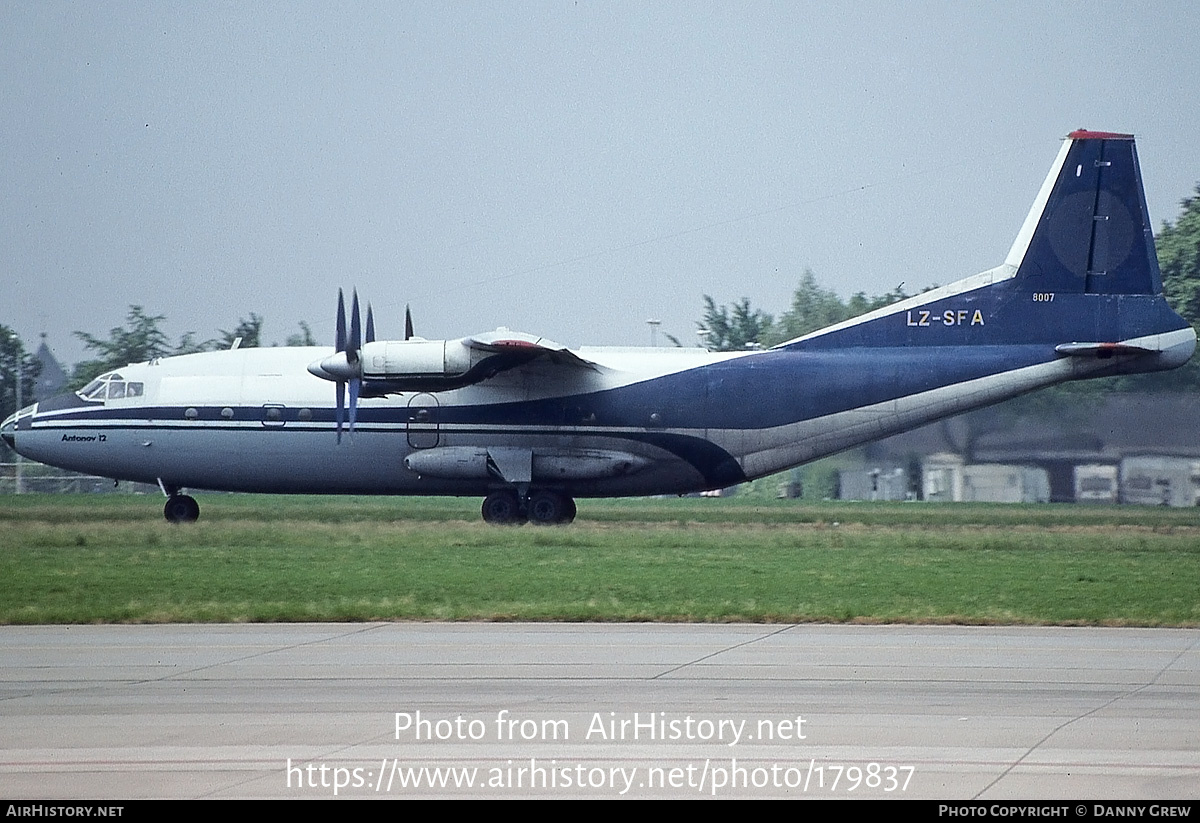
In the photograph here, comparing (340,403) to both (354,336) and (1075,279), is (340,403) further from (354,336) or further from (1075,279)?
(1075,279)

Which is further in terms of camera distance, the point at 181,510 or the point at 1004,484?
the point at 1004,484

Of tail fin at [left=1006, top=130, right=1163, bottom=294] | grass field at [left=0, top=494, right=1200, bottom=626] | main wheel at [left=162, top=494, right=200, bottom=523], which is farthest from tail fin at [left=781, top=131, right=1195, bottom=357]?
main wheel at [left=162, top=494, right=200, bottom=523]

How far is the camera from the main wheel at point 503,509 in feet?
112

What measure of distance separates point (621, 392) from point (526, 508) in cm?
351

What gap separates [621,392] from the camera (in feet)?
109

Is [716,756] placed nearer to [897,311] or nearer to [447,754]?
[447,754]

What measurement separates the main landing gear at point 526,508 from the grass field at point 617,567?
77 cm

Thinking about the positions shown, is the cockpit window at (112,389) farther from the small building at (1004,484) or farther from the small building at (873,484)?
the small building at (1004,484)

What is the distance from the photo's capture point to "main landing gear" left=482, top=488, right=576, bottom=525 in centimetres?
3409

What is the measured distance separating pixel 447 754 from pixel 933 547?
65.4 feet

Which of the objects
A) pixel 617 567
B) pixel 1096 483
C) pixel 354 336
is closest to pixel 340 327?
pixel 354 336

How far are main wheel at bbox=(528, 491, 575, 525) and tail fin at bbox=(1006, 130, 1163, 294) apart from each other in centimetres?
1142
